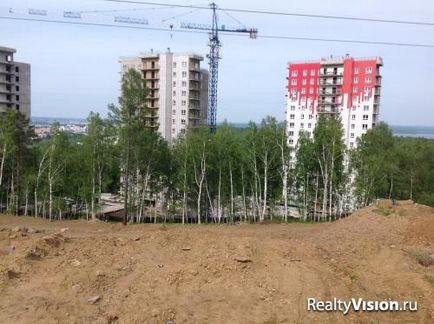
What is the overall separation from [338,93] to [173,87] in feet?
88.5

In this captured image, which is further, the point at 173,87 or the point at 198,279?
the point at 173,87

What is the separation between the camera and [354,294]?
1165 cm

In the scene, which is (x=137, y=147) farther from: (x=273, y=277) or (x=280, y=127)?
(x=273, y=277)

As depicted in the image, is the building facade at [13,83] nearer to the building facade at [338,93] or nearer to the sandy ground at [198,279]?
the building facade at [338,93]

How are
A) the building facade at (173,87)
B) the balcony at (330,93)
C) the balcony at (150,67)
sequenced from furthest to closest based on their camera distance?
the balcony at (330,93), the balcony at (150,67), the building facade at (173,87)

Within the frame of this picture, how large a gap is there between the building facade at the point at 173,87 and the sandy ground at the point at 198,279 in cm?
5324

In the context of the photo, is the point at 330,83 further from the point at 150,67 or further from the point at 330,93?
the point at 150,67

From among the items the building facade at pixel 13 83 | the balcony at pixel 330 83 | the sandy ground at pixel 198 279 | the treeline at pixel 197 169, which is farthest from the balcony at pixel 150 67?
the sandy ground at pixel 198 279

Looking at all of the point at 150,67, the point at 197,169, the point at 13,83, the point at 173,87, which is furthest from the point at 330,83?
the point at 13,83

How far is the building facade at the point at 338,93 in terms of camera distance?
66.2 m

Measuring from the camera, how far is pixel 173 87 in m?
68.4

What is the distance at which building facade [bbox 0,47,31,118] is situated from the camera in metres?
64.6

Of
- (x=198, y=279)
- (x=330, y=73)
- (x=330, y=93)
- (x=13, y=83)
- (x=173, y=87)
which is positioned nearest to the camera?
(x=198, y=279)

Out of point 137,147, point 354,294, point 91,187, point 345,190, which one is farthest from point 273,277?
point 345,190
